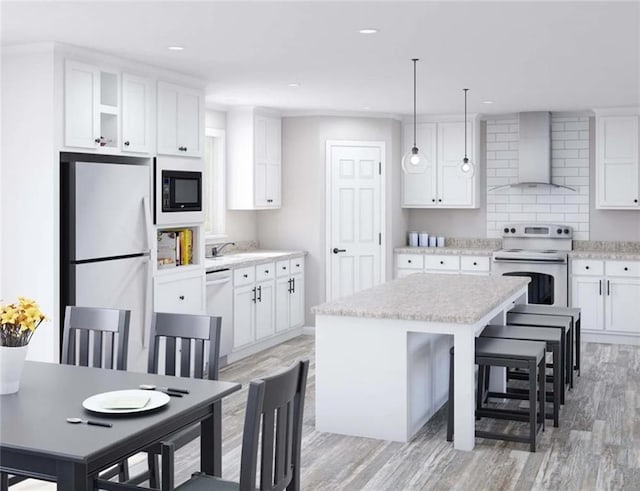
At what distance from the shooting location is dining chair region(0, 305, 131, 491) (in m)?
3.61

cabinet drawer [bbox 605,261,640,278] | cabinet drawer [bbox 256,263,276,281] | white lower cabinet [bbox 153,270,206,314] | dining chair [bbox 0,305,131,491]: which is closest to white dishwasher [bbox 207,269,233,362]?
white lower cabinet [bbox 153,270,206,314]

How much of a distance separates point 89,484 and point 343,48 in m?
3.30

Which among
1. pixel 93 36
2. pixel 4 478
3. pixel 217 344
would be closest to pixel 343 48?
pixel 93 36

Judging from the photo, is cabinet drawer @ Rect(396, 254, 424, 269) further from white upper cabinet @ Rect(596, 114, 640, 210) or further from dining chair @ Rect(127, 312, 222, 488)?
dining chair @ Rect(127, 312, 222, 488)

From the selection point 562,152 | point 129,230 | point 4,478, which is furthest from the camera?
point 562,152

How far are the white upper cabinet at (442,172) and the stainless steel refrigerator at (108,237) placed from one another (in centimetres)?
401

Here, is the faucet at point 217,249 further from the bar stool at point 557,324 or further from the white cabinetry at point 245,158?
the bar stool at point 557,324

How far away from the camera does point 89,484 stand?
237 centimetres

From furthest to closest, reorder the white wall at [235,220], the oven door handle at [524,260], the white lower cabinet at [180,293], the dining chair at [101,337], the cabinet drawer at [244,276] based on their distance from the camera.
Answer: the oven door handle at [524,260] → the white wall at [235,220] → the cabinet drawer at [244,276] → the white lower cabinet at [180,293] → the dining chair at [101,337]

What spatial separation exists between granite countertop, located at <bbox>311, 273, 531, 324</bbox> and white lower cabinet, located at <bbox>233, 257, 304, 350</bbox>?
1.74 m

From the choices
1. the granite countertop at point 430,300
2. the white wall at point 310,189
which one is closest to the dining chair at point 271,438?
the granite countertop at point 430,300

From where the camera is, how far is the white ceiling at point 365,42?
12.9 ft

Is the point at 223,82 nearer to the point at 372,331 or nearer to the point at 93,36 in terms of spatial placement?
the point at 93,36

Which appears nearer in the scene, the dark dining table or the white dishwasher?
the dark dining table
